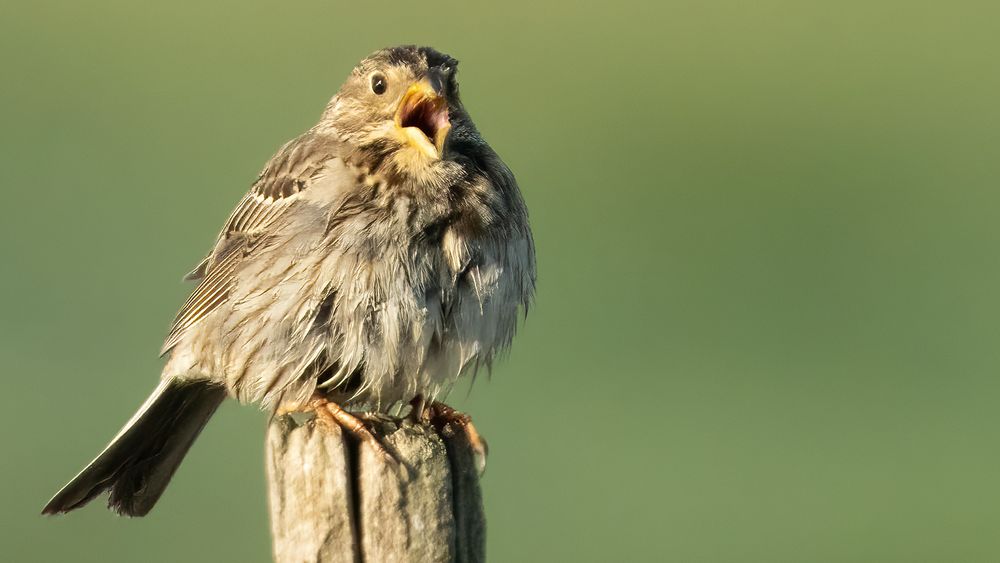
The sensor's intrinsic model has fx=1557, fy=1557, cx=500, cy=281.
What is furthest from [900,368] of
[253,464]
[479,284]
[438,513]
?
[438,513]

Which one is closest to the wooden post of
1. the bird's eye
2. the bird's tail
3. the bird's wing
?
the bird's tail

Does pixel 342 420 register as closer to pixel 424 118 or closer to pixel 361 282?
pixel 361 282

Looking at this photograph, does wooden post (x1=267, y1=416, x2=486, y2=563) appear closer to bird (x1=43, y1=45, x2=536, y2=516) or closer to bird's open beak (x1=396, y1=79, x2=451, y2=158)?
bird (x1=43, y1=45, x2=536, y2=516)

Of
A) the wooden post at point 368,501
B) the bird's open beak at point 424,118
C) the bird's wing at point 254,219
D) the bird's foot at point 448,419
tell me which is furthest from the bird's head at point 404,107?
the wooden post at point 368,501

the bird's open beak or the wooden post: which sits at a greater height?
the bird's open beak

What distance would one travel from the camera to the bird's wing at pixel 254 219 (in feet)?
21.2

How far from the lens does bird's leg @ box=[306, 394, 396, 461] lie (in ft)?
16.4

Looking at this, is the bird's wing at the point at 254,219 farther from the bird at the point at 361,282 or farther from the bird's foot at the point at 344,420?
the bird's foot at the point at 344,420

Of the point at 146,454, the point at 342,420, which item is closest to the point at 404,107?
the point at 342,420

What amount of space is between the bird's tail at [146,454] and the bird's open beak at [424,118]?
1.48 meters

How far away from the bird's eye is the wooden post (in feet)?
6.26

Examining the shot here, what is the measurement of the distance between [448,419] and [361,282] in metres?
0.67

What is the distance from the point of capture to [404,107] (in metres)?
6.44

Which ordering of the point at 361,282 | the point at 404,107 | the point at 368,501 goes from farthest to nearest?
the point at 404,107 < the point at 361,282 < the point at 368,501
